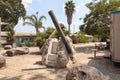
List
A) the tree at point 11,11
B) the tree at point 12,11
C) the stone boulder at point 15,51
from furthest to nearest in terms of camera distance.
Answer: the tree at point 12,11 → the tree at point 11,11 → the stone boulder at point 15,51

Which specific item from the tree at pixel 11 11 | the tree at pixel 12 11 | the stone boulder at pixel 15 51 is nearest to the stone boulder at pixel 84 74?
the stone boulder at pixel 15 51

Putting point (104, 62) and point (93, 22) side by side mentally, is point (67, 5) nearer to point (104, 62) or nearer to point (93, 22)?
point (93, 22)

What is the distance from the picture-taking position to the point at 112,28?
13.7 m

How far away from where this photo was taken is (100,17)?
81.5ft

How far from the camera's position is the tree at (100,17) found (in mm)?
24078

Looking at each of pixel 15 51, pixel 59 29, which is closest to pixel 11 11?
pixel 15 51

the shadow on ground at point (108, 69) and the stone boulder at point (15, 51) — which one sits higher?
the stone boulder at point (15, 51)

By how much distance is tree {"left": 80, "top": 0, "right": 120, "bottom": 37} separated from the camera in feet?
79.0

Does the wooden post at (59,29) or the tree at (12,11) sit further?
the tree at (12,11)

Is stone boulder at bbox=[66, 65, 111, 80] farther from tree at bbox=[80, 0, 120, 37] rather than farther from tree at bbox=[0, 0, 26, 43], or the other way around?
tree at bbox=[0, 0, 26, 43]

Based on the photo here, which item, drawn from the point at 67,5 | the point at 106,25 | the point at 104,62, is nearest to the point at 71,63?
the point at 104,62

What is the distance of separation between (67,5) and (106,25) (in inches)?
718

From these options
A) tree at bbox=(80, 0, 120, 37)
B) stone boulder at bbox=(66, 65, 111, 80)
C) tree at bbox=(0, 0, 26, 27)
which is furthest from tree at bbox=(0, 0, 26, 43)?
stone boulder at bbox=(66, 65, 111, 80)

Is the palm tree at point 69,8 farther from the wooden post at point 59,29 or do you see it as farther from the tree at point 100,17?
the wooden post at point 59,29
